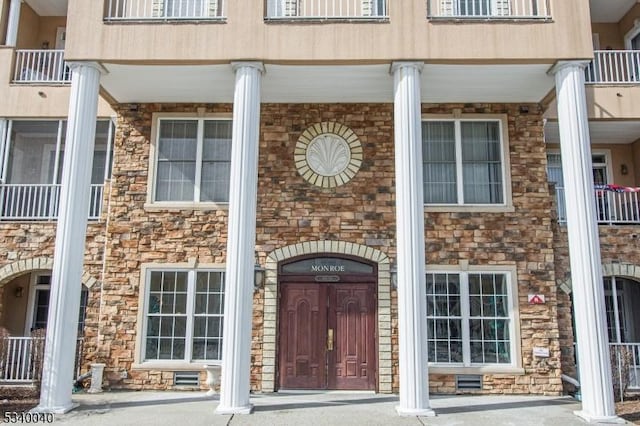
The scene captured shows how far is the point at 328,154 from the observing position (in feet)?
36.0

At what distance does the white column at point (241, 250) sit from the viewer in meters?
8.11

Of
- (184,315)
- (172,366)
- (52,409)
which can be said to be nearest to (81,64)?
(184,315)

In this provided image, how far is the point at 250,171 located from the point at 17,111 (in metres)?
6.48

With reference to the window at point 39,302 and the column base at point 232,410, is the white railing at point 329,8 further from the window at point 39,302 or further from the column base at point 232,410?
the window at point 39,302

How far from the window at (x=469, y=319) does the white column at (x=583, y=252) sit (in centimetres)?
195

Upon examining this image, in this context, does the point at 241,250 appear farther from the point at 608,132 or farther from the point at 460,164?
the point at 608,132

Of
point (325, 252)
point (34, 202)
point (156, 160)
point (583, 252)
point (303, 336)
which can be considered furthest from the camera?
point (34, 202)

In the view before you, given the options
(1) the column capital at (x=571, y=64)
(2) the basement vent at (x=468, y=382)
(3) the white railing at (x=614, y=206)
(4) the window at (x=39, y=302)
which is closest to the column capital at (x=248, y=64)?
(1) the column capital at (x=571, y=64)

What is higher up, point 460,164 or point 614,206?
point 460,164

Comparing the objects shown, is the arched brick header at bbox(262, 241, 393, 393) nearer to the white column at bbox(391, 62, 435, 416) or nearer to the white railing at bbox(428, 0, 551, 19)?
the white column at bbox(391, 62, 435, 416)

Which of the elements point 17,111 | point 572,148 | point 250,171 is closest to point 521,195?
point 572,148

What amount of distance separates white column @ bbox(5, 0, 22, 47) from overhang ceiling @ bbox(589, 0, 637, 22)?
→ 44.9 feet

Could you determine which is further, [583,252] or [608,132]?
[608,132]

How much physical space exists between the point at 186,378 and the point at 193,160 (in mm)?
4512
